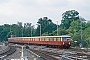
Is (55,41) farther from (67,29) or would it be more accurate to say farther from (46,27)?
(46,27)

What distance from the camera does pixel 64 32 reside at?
8506 cm

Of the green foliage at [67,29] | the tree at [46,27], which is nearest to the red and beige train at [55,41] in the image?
the green foliage at [67,29]

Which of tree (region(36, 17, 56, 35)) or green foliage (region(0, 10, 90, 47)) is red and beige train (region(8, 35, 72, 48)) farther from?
tree (region(36, 17, 56, 35))

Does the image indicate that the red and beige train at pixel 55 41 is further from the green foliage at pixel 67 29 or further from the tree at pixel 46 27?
the tree at pixel 46 27

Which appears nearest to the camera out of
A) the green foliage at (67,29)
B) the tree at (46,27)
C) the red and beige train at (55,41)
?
the red and beige train at (55,41)

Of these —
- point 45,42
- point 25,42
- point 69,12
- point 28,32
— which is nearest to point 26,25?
point 28,32

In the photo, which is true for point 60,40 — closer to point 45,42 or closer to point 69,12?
point 45,42

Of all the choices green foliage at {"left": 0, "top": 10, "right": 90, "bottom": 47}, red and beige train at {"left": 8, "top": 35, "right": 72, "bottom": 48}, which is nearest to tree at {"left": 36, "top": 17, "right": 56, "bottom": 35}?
green foliage at {"left": 0, "top": 10, "right": 90, "bottom": 47}

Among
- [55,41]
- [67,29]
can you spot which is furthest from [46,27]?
[55,41]

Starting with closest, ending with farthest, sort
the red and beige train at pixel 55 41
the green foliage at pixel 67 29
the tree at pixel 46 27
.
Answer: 1. the red and beige train at pixel 55 41
2. the green foliage at pixel 67 29
3. the tree at pixel 46 27

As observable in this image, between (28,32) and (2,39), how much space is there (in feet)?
77.9

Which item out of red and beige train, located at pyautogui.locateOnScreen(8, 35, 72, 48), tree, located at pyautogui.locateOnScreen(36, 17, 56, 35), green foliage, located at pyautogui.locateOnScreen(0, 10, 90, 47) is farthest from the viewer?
tree, located at pyautogui.locateOnScreen(36, 17, 56, 35)

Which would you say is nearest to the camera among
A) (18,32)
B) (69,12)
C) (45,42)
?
(45,42)

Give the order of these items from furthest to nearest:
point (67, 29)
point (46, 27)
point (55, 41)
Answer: point (46, 27) < point (67, 29) < point (55, 41)
